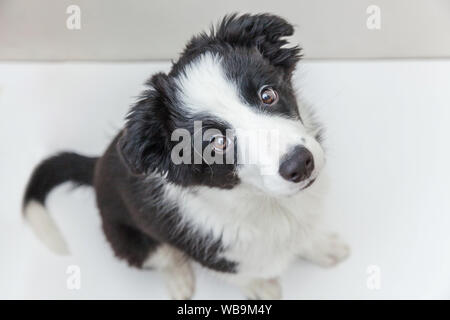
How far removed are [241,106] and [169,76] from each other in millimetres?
301

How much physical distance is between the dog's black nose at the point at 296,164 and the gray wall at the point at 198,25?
1261mm

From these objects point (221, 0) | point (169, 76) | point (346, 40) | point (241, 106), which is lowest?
point (241, 106)

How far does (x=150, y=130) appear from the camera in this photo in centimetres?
164

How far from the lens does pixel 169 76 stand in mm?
1708

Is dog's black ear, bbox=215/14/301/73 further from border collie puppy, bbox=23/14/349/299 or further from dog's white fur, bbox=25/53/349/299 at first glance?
dog's white fur, bbox=25/53/349/299

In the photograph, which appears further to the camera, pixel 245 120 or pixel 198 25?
pixel 198 25

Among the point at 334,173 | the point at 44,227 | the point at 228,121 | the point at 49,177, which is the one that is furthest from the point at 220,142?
the point at 44,227

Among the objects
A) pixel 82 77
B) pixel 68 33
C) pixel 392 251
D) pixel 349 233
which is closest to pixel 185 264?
pixel 349 233

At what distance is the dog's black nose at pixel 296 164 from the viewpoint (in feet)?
4.83

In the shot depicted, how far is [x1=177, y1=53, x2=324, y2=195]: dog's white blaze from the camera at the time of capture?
151 centimetres

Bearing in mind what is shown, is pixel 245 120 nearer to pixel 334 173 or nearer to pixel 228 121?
pixel 228 121

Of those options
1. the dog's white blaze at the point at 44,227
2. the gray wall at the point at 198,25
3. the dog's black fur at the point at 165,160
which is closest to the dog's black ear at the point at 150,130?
the dog's black fur at the point at 165,160

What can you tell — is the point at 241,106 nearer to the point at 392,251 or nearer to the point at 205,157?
the point at 205,157

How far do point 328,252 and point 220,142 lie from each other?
1.08m
